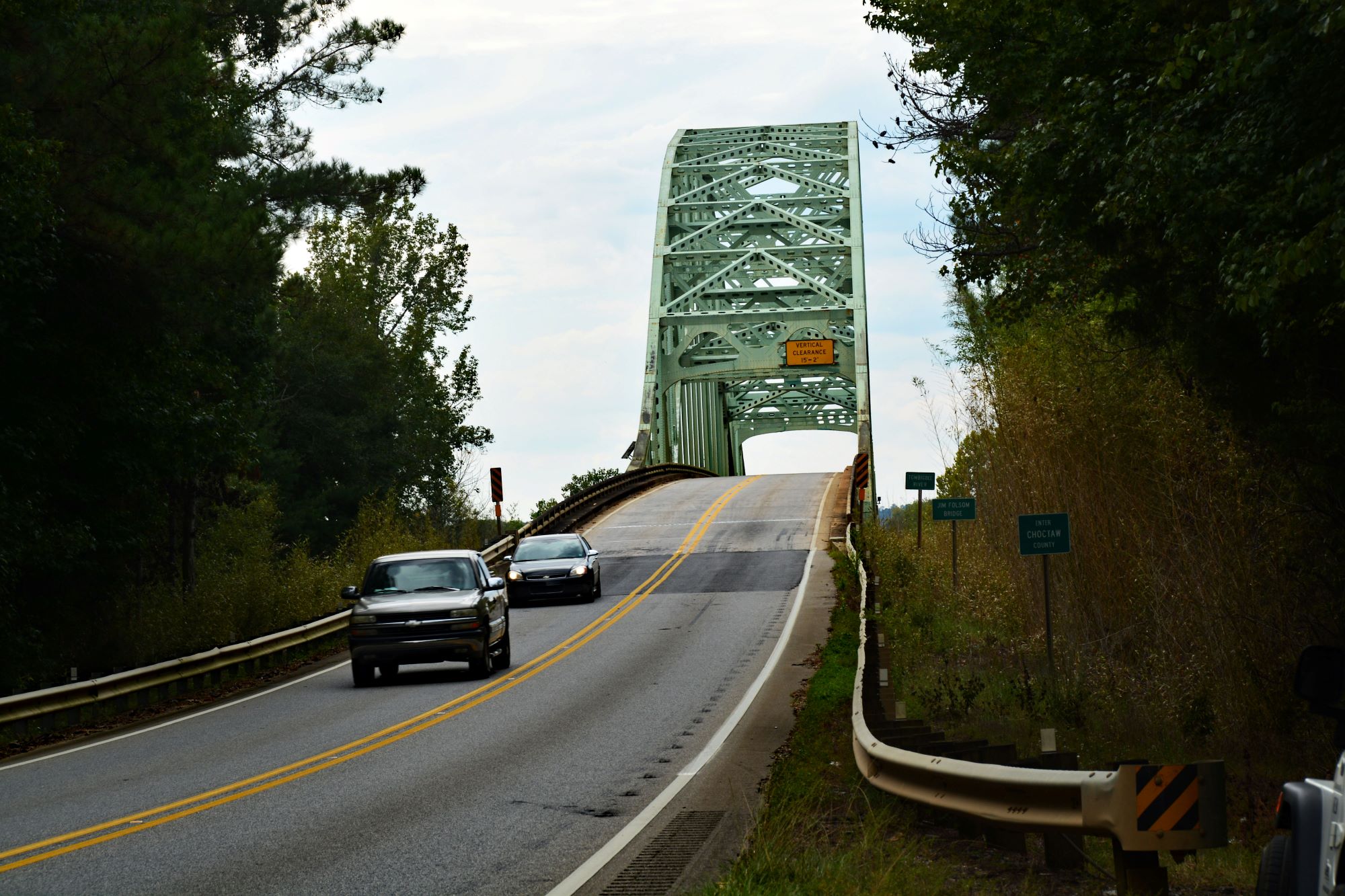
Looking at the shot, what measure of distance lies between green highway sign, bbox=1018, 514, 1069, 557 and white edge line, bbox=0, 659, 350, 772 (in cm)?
968

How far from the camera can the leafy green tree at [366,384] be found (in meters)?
54.1

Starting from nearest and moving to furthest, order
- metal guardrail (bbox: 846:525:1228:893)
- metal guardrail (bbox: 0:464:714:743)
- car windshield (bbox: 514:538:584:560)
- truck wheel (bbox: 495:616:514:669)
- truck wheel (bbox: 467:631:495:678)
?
metal guardrail (bbox: 846:525:1228:893) → metal guardrail (bbox: 0:464:714:743) → truck wheel (bbox: 467:631:495:678) → truck wheel (bbox: 495:616:514:669) → car windshield (bbox: 514:538:584:560)

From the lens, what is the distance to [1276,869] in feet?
17.2

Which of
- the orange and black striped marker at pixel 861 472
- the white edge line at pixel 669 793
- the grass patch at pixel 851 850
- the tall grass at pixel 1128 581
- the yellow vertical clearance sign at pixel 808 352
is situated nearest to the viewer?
the grass patch at pixel 851 850

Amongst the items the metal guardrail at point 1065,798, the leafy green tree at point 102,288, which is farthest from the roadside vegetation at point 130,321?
the metal guardrail at point 1065,798

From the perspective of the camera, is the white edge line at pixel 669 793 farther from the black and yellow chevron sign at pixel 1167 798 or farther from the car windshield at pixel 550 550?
the car windshield at pixel 550 550

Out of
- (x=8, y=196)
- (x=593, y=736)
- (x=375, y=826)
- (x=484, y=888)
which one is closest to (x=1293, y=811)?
(x=484, y=888)

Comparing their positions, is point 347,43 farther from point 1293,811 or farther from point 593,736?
point 1293,811

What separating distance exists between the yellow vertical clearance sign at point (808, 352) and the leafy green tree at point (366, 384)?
46.9 ft

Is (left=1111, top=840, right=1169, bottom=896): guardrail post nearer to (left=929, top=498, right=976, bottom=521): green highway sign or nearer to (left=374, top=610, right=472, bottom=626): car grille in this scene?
(left=374, top=610, right=472, bottom=626): car grille

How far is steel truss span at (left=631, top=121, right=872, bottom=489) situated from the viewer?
69.0 meters

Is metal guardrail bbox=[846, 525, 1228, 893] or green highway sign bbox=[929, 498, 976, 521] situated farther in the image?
green highway sign bbox=[929, 498, 976, 521]

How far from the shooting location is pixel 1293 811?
16.3 feet

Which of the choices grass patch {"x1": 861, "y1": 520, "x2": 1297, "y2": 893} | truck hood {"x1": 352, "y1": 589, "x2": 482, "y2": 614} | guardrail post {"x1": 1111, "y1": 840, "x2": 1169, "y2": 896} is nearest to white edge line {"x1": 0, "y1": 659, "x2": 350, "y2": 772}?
truck hood {"x1": 352, "y1": 589, "x2": 482, "y2": 614}
